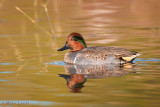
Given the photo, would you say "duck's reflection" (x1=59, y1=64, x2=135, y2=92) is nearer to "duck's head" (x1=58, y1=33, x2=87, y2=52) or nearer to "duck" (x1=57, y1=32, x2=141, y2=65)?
"duck" (x1=57, y1=32, x2=141, y2=65)

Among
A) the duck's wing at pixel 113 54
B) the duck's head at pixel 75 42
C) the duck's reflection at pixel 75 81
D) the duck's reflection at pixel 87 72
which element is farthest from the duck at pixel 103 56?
the duck's reflection at pixel 75 81

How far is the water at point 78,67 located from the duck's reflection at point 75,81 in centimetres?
2

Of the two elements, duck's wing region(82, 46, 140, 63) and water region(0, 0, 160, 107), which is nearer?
water region(0, 0, 160, 107)

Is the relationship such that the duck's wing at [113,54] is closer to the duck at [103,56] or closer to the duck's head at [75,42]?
the duck at [103,56]

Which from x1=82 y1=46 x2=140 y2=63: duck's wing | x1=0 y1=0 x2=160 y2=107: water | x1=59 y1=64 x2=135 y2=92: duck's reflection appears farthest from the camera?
x1=82 y1=46 x2=140 y2=63: duck's wing

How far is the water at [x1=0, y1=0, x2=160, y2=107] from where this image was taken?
24.1 ft

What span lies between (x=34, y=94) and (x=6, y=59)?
149 inches

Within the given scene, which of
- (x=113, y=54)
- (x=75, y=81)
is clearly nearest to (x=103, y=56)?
(x=113, y=54)

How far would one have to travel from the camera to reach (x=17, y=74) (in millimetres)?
9492

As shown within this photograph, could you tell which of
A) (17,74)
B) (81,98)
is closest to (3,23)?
(17,74)

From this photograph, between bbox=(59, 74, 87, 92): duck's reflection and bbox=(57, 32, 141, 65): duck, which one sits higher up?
bbox=(57, 32, 141, 65): duck

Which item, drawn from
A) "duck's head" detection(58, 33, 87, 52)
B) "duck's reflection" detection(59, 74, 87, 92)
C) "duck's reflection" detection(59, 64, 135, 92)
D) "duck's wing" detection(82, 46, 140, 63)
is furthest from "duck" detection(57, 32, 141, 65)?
"duck's reflection" detection(59, 74, 87, 92)

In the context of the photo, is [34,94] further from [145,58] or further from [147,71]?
[145,58]

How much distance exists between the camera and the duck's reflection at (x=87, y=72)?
846 cm
